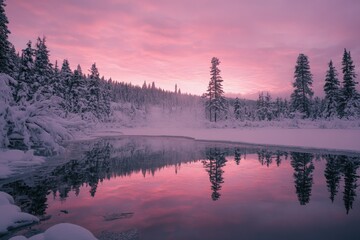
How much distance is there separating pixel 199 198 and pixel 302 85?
130ft

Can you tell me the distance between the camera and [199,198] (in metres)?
8.76

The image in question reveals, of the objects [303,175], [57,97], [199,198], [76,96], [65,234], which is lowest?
[199,198]

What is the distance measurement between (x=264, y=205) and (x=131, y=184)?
Answer: 5455 millimetres

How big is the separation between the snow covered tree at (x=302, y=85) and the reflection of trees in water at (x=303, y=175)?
28068mm

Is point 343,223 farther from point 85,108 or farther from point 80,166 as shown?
point 85,108

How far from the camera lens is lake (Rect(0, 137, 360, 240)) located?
6234 millimetres

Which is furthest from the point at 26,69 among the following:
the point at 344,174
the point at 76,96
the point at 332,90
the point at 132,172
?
the point at 332,90

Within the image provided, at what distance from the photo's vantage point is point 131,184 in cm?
1080

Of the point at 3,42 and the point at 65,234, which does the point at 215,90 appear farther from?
the point at 65,234

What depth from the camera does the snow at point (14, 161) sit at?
1198cm

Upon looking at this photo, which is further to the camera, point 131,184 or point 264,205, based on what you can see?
point 131,184

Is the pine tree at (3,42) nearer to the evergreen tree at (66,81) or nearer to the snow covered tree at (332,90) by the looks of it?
the evergreen tree at (66,81)

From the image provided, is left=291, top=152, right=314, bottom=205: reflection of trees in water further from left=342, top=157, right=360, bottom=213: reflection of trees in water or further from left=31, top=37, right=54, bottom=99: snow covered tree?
left=31, top=37, right=54, bottom=99: snow covered tree

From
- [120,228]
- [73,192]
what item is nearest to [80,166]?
[73,192]
